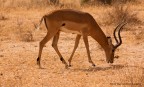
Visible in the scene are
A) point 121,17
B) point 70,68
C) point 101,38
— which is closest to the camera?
point 70,68

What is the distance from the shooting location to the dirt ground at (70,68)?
9.63m

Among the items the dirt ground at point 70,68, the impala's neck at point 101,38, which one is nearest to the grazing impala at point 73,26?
the impala's neck at point 101,38

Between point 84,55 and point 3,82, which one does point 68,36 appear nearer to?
point 84,55

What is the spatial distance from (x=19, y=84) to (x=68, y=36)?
7886mm

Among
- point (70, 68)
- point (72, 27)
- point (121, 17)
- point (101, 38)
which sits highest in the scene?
point (72, 27)

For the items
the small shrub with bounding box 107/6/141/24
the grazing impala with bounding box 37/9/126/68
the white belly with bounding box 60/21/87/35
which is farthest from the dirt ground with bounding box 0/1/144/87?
the small shrub with bounding box 107/6/141/24

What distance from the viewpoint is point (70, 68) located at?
11555 mm

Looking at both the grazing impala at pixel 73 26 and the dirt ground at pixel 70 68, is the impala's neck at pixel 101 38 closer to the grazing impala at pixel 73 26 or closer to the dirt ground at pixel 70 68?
the grazing impala at pixel 73 26

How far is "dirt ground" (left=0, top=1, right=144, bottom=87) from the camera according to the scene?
31.6 feet

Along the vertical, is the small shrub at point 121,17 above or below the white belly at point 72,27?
below

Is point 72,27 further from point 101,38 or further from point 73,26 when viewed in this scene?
point 101,38

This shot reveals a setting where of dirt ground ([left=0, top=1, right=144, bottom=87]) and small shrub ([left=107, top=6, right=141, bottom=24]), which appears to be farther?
small shrub ([left=107, top=6, right=141, bottom=24])

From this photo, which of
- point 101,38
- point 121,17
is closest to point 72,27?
point 101,38

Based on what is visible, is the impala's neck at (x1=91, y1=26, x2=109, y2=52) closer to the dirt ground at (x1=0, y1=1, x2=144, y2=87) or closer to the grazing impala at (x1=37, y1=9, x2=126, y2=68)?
the grazing impala at (x1=37, y1=9, x2=126, y2=68)
